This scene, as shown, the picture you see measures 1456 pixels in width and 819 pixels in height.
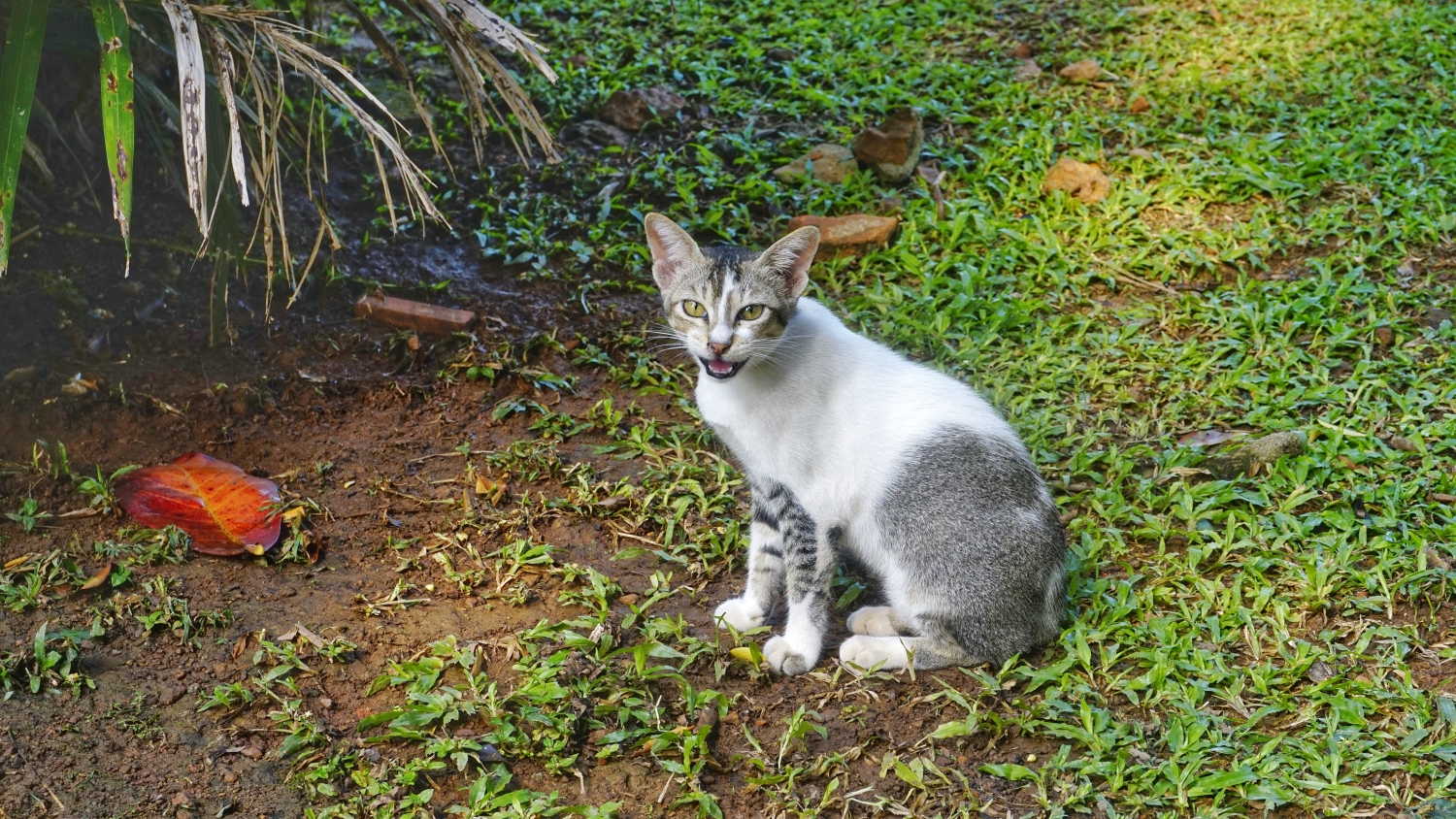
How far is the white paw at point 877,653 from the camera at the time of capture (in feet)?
12.6

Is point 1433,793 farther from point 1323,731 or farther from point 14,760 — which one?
point 14,760

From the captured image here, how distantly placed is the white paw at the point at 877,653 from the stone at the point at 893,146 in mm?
3424

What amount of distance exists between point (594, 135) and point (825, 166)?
1448mm

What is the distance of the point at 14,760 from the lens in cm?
323

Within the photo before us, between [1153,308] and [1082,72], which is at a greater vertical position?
[1082,72]

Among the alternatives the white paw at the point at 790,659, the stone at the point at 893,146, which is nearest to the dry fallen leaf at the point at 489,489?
the white paw at the point at 790,659

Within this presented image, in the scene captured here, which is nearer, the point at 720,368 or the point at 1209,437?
the point at 720,368

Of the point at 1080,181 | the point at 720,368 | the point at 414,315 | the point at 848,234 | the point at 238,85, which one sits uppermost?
the point at 238,85

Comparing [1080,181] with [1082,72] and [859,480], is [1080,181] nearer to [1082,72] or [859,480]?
[1082,72]

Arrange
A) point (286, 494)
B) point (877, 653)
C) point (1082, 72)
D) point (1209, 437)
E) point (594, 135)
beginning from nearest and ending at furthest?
point (877, 653), point (286, 494), point (1209, 437), point (594, 135), point (1082, 72)

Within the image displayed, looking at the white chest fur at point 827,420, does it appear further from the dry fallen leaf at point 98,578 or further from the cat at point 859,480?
the dry fallen leaf at point 98,578

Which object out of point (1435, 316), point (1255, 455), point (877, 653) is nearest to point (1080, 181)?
point (1435, 316)

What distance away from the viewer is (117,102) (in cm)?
372

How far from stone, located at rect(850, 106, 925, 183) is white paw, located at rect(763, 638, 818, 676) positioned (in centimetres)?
350
